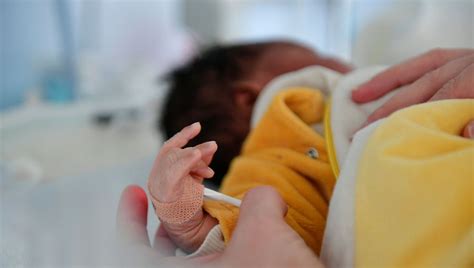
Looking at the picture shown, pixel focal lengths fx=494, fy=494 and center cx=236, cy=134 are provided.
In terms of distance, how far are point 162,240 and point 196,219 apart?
41mm

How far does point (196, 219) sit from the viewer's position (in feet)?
1.51

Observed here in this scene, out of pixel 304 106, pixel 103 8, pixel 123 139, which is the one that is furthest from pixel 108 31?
pixel 304 106

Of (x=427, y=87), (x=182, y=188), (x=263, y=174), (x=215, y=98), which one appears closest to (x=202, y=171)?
(x=182, y=188)

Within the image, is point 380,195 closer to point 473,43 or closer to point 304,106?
point 304,106

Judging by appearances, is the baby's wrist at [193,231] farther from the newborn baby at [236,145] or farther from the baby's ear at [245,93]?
the baby's ear at [245,93]

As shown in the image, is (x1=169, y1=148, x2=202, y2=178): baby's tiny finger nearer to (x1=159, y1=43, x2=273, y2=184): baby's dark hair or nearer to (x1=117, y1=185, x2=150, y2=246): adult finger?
(x1=117, y1=185, x2=150, y2=246): adult finger

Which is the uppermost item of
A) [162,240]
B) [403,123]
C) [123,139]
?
[403,123]

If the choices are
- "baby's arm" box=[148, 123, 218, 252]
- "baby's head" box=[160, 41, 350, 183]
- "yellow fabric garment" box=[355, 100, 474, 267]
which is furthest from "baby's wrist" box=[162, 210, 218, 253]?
"baby's head" box=[160, 41, 350, 183]

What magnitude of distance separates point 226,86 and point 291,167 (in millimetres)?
294

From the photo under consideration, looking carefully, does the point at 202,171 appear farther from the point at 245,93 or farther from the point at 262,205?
the point at 245,93

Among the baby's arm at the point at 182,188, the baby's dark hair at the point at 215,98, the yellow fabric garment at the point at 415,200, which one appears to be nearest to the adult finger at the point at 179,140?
the baby's arm at the point at 182,188

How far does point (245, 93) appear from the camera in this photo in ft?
2.69

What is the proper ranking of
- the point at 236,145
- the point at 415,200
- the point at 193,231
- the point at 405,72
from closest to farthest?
1. the point at 415,200
2. the point at 193,231
3. the point at 405,72
4. the point at 236,145

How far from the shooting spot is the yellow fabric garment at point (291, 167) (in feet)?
1.58
